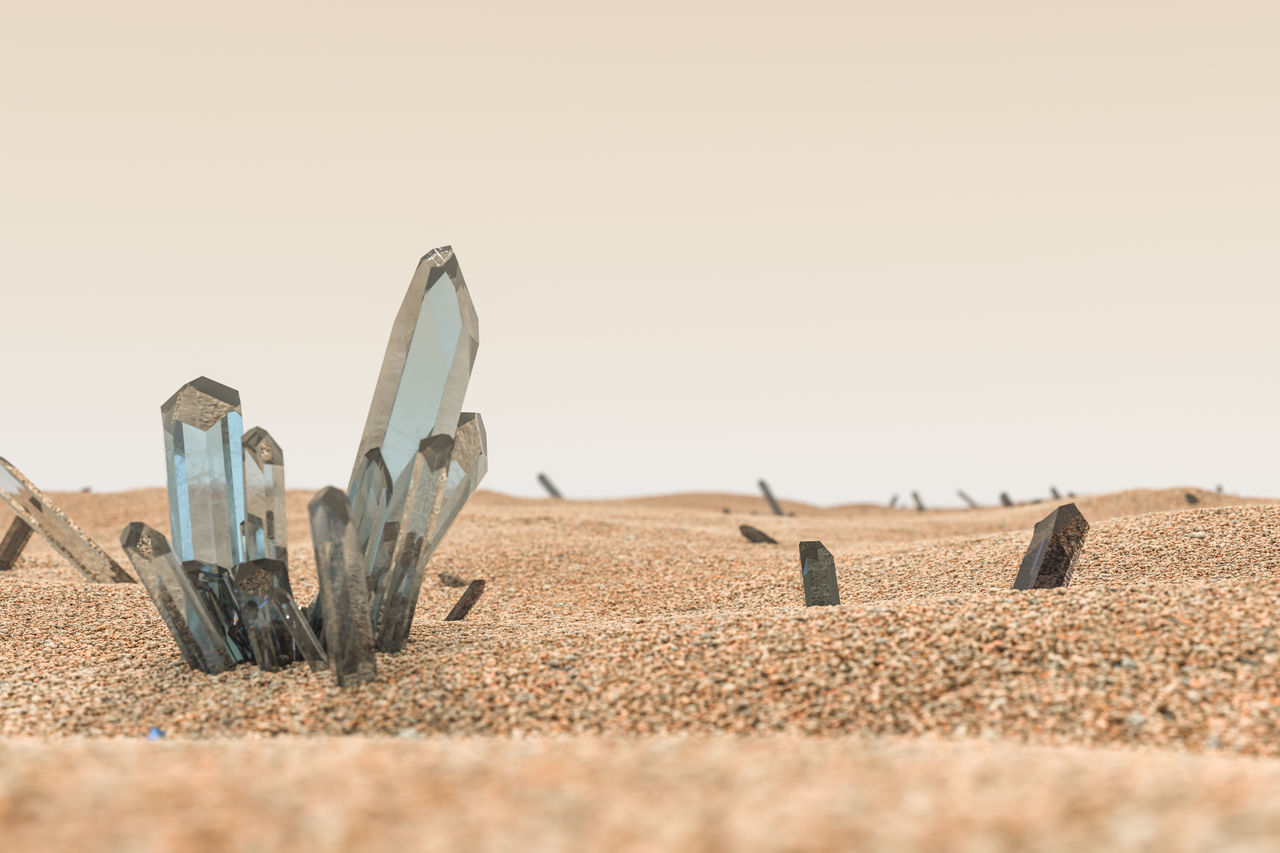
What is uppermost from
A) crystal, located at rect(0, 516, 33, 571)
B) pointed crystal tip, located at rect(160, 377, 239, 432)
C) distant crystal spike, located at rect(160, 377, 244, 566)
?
pointed crystal tip, located at rect(160, 377, 239, 432)

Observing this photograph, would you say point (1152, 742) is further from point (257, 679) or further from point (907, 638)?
point (257, 679)

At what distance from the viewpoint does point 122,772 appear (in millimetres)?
2287

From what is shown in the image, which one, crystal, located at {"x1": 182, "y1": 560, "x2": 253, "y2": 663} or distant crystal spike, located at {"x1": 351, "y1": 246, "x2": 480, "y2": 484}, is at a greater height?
distant crystal spike, located at {"x1": 351, "y1": 246, "x2": 480, "y2": 484}

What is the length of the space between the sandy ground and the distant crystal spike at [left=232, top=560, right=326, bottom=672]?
13cm

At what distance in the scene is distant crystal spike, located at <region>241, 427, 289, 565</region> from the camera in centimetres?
459

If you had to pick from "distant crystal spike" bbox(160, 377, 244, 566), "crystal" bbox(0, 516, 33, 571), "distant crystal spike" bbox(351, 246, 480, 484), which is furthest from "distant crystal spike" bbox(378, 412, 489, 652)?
"crystal" bbox(0, 516, 33, 571)

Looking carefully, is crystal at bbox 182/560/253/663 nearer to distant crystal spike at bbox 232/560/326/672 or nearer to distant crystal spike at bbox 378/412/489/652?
distant crystal spike at bbox 232/560/326/672

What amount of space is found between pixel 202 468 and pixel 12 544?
6.15 meters

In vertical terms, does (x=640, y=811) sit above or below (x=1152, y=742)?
above

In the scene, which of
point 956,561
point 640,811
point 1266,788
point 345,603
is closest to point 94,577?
point 345,603

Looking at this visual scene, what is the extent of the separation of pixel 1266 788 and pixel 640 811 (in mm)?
1381

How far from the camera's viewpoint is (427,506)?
14.2 feet

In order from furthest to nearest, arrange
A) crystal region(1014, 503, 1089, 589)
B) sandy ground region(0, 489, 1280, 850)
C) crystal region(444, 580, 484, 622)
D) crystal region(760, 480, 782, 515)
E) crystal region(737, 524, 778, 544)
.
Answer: crystal region(760, 480, 782, 515) < crystal region(737, 524, 778, 544) < crystal region(444, 580, 484, 622) < crystal region(1014, 503, 1089, 589) < sandy ground region(0, 489, 1280, 850)

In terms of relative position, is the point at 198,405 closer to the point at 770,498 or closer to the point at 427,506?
the point at 427,506
